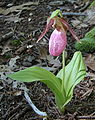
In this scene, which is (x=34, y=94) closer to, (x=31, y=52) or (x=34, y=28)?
(x=31, y=52)

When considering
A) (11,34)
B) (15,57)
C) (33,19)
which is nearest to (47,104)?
(15,57)

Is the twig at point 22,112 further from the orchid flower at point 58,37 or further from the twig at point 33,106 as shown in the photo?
the orchid flower at point 58,37

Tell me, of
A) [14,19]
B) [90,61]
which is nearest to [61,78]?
[90,61]

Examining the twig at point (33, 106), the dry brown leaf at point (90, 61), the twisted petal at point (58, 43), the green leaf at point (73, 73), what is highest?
the twisted petal at point (58, 43)

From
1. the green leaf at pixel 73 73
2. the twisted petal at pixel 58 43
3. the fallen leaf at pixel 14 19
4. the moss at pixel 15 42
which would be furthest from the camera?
the fallen leaf at pixel 14 19

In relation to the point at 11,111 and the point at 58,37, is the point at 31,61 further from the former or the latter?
the point at 58,37

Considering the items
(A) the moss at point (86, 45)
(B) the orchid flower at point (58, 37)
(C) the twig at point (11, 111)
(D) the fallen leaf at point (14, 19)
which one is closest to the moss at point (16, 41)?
(D) the fallen leaf at point (14, 19)
